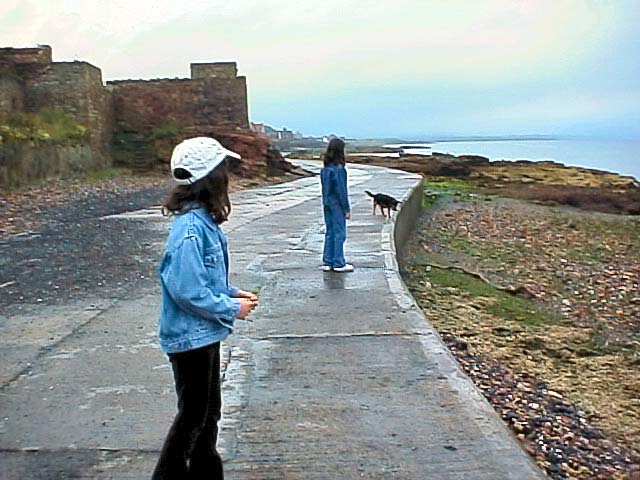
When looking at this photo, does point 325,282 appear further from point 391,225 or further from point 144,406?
point 391,225

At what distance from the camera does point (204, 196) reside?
3.62 meters

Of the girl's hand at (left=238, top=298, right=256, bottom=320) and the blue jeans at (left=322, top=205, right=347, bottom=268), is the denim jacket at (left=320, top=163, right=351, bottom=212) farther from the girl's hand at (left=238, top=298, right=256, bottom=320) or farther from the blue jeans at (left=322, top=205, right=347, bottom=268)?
the girl's hand at (left=238, top=298, right=256, bottom=320)

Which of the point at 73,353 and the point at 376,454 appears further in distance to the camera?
the point at 73,353

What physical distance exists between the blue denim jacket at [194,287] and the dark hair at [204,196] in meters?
0.03

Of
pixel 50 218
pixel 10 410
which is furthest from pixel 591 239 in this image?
pixel 10 410

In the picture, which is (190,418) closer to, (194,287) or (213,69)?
(194,287)

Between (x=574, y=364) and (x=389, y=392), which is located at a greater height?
(x=389, y=392)

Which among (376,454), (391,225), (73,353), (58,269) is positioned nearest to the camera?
(376,454)

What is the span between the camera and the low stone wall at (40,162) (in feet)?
66.9

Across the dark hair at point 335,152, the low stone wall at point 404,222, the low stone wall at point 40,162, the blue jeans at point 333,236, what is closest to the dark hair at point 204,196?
the dark hair at point 335,152

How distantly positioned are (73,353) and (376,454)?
2.70 metres

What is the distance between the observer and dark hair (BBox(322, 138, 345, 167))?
875cm

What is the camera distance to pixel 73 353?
6047 mm

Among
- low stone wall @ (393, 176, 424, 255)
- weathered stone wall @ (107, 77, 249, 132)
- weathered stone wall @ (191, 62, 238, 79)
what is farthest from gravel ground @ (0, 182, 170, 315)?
weathered stone wall @ (191, 62, 238, 79)
